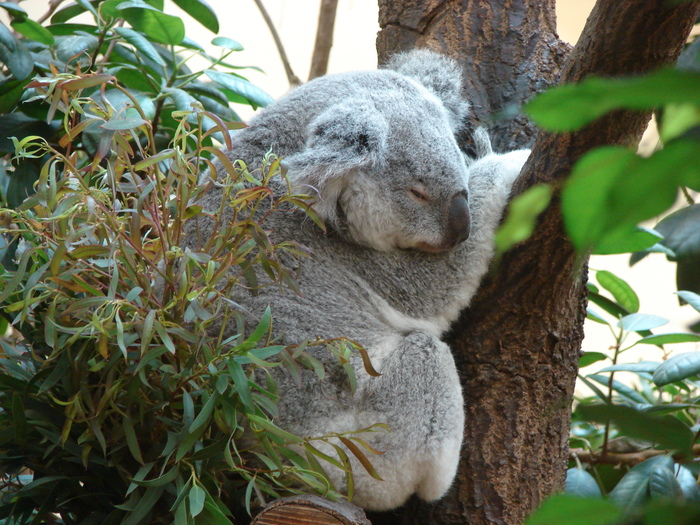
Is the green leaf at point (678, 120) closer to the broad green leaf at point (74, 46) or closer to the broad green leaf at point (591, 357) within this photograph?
the broad green leaf at point (591, 357)

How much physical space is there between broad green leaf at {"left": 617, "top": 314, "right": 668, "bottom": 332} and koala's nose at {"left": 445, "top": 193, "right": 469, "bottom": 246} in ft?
2.84

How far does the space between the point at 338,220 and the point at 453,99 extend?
627mm

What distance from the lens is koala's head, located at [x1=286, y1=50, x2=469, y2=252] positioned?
1675mm

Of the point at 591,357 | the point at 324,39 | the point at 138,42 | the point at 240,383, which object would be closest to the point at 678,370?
the point at 591,357

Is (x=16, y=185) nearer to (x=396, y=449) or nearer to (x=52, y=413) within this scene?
(x=52, y=413)

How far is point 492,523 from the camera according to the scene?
1.68 meters

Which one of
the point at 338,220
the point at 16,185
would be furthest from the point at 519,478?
the point at 16,185

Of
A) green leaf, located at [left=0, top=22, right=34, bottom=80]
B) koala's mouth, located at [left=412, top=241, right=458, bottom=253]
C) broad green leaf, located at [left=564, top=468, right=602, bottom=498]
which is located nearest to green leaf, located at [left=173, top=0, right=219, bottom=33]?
green leaf, located at [left=0, top=22, right=34, bottom=80]

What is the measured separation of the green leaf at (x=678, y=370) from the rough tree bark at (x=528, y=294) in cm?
26

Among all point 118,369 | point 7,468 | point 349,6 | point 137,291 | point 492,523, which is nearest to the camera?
point 137,291

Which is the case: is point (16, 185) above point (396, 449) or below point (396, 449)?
above

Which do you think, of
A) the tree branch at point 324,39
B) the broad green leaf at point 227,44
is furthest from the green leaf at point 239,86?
the tree branch at point 324,39

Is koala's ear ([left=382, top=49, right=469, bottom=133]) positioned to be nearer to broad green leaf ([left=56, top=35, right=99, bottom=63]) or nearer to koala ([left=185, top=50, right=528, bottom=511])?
koala ([left=185, top=50, right=528, bottom=511])

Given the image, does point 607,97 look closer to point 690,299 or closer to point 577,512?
point 577,512
